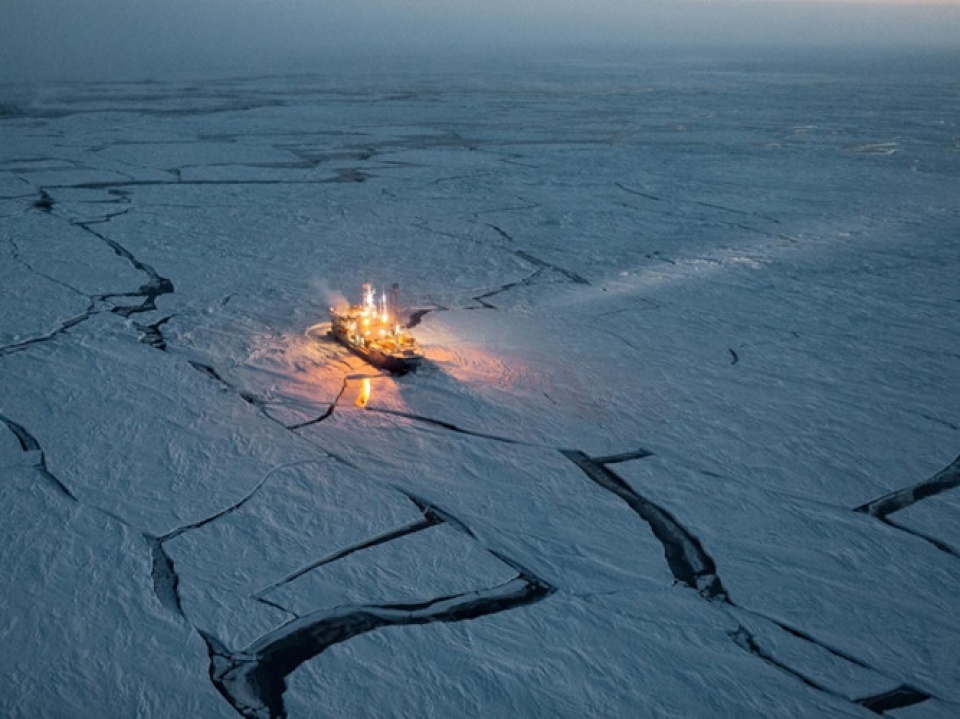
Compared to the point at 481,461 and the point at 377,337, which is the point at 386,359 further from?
the point at 481,461

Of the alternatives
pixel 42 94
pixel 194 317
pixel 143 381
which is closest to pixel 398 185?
pixel 194 317

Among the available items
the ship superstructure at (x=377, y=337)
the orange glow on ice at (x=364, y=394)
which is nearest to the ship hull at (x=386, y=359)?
the ship superstructure at (x=377, y=337)

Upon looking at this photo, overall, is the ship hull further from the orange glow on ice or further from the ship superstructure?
the orange glow on ice

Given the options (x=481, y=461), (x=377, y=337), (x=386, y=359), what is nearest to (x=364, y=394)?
(x=386, y=359)

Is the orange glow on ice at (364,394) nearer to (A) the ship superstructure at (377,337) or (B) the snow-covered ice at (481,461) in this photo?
(B) the snow-covered ice at (481,461)

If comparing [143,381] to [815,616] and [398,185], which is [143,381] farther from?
[398,185]
